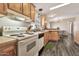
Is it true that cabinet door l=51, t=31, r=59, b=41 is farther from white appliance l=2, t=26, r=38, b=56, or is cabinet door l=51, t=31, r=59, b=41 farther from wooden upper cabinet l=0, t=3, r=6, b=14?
wooden upper cabinet l=0, t=3, r=6, b=14

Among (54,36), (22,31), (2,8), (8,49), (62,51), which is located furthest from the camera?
(54,36)

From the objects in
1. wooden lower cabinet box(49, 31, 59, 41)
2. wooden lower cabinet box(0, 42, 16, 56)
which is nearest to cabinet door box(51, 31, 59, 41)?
wooden lower cabinet box(49, 31, 59, 41)

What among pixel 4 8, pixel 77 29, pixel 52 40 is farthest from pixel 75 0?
pixel 52 40

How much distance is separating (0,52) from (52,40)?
409 cm

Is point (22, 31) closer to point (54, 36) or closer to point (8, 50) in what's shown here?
point (8, 50)

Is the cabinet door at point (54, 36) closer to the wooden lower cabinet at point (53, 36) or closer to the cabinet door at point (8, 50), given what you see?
the wooden lower cabinet at point (53, 36)

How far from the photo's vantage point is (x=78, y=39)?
370 cm

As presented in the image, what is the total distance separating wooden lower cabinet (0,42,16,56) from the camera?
108 centimetres

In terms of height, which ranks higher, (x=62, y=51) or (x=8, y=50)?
(x=8, y=50)

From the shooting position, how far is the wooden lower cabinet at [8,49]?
3.55 feet

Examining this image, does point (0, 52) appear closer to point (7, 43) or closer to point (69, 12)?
point (7, 43)

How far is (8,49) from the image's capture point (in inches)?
45.3

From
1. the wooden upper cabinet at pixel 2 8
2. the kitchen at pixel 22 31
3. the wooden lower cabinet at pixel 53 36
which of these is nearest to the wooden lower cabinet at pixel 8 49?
the kitchen at pixel 22 31

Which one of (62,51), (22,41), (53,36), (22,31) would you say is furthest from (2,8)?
(53,36)
